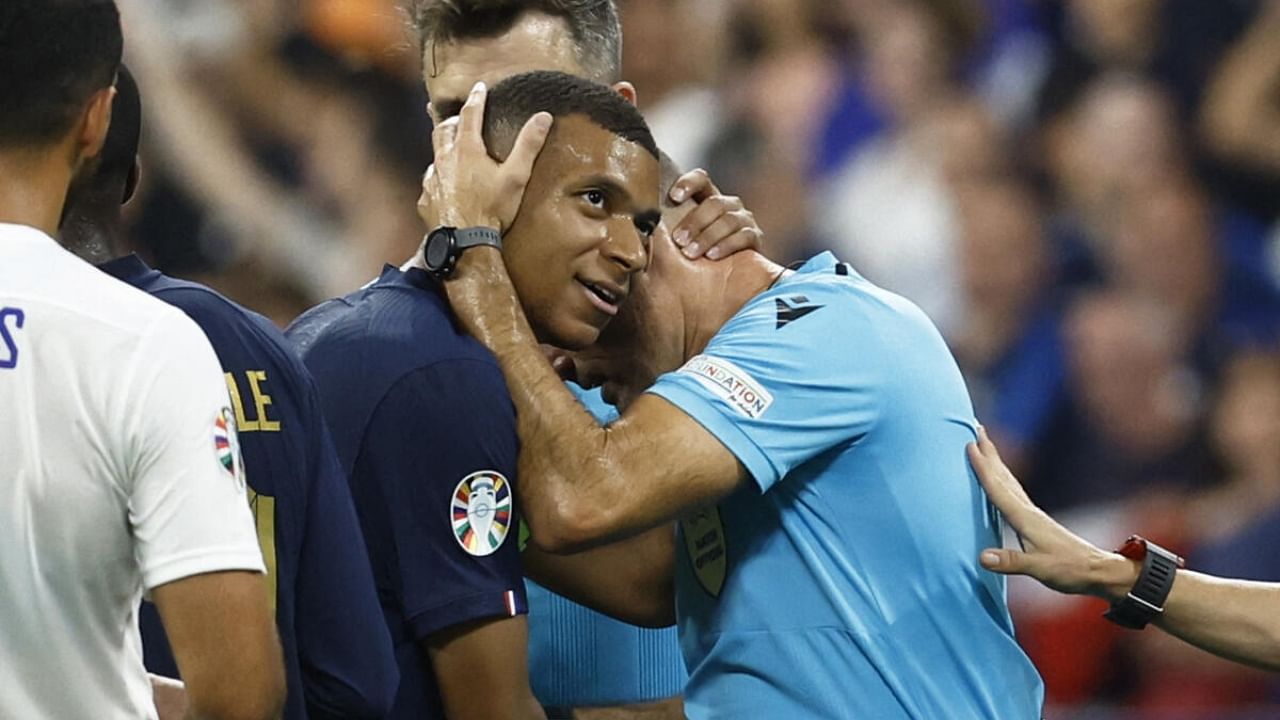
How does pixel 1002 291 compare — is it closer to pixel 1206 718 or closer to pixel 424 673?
pixel 1206 718

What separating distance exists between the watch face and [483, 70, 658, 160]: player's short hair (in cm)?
18

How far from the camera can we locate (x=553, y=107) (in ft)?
11.2

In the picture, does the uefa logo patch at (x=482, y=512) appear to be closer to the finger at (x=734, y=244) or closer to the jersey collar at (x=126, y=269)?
the jersey collar at (x=126, y=269)

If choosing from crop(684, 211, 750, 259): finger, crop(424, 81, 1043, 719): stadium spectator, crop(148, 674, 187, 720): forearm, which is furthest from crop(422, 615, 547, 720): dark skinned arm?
crop(684, 211, 750, 259): finger

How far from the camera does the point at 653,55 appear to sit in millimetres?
8641

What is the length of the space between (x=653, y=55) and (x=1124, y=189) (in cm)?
225

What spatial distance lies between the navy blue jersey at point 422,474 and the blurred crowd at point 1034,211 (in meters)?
3.75

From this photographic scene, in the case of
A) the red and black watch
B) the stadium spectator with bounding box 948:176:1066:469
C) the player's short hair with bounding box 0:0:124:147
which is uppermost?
the player's short hair with bounding box 0:0:124:147

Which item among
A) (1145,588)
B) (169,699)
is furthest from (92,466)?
(1145,588)

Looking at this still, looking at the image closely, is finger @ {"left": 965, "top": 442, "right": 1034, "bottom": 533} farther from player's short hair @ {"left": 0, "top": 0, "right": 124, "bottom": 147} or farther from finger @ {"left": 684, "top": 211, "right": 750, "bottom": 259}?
player's short hair @ {"left": 0, "top": 0, "right": 124, "bottom": 147}

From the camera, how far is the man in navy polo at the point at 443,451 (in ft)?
10.1

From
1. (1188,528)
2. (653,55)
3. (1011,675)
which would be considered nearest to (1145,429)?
(1188,528)

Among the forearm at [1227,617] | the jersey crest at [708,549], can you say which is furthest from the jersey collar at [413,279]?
the forearm at [1227,617]

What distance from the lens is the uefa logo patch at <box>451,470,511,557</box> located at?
3094 millimetres
